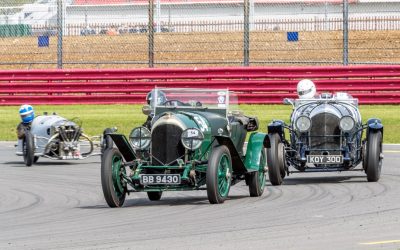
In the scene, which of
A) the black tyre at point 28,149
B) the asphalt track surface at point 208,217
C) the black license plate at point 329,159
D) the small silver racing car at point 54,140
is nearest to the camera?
the asphalt track surface at point 208,217

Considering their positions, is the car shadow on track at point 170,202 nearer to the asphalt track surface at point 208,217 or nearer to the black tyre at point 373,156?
the asphalt track surface at point 208,217

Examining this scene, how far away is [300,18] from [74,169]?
1452 centimetres

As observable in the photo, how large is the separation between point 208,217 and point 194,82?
54.6 ft

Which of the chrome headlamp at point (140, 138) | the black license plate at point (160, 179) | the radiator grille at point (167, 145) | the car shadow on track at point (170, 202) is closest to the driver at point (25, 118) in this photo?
the car shadow on track at point (170, 202)

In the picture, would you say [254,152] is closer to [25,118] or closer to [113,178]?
[113,178]

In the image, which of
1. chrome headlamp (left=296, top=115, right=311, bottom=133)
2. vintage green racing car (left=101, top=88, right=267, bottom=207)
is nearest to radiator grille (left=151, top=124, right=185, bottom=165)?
vintage green racing car (left=101, top=88, right=267, bottom=207)

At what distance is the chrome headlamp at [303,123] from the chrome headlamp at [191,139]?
3159mm

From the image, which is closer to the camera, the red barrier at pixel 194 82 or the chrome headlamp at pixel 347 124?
the chrome headlamp at pixel 347 124

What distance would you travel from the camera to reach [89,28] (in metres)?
30.8

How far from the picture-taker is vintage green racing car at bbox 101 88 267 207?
12.5m

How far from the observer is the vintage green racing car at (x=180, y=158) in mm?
12516

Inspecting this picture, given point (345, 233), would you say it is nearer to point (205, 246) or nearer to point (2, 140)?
point (205, 246)

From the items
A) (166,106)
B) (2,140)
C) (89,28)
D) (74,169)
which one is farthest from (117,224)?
(89,28)

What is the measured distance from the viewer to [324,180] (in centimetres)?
1553
